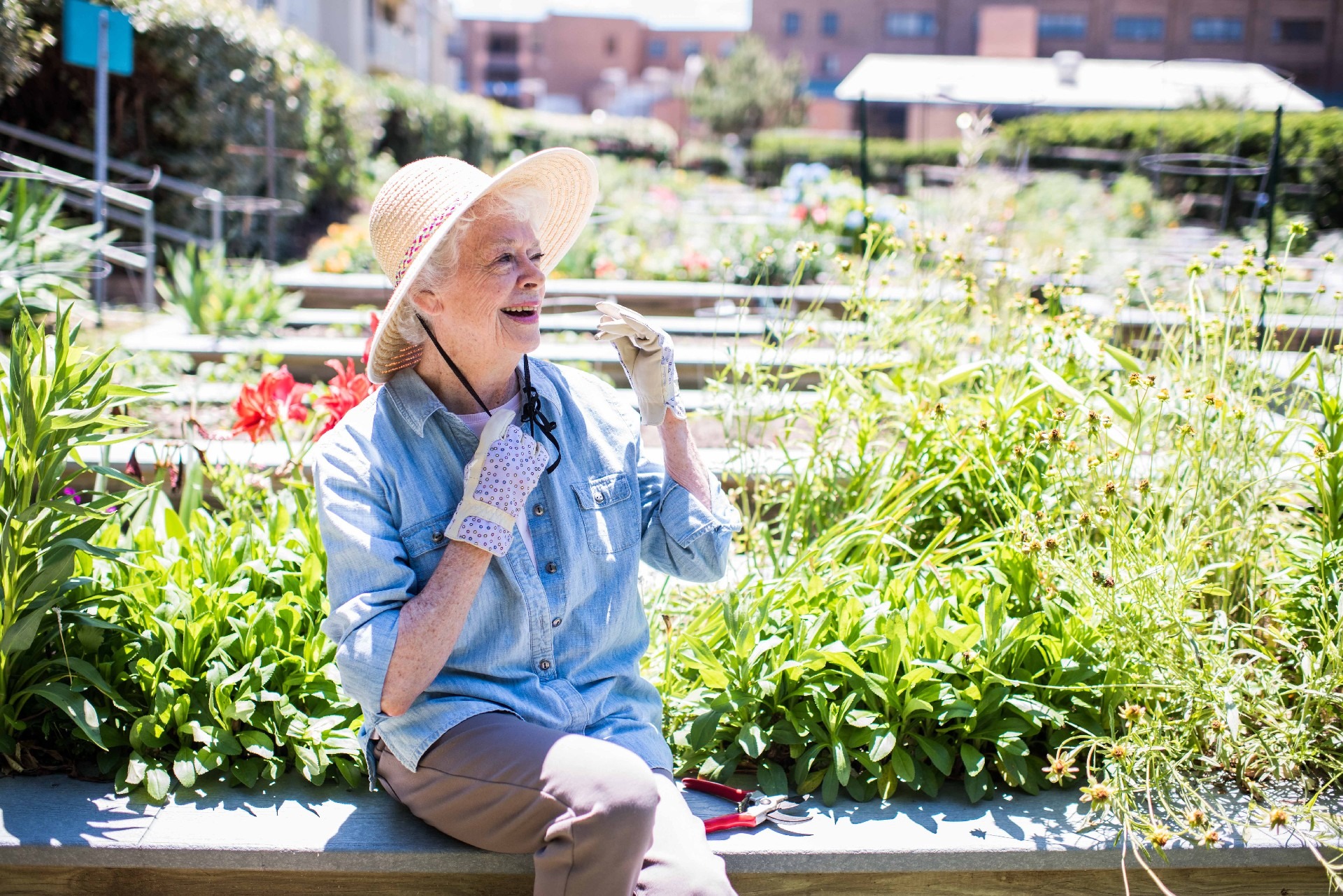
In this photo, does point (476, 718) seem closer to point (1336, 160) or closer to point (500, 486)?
point (500, 486)

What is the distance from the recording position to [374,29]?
3148 cm

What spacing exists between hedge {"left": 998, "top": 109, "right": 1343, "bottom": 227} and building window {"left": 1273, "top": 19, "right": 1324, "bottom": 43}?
34.6 metres

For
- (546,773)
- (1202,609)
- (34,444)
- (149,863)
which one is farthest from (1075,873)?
(34,444)

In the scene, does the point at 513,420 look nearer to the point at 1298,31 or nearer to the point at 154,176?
the point at 154,176

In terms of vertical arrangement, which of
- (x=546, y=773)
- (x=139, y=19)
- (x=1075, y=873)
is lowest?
(x=1075, y=873)

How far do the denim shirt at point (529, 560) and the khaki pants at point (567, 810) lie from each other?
0.08 metres

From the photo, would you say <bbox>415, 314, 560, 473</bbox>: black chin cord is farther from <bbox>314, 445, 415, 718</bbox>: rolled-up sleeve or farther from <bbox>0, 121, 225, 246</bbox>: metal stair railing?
<bbox>0, 121, 225, 246</bbox>: metal stair railing

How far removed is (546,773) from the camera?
5.76 feet

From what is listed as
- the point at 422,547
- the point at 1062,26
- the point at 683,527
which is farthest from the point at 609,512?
the point at 1062,26

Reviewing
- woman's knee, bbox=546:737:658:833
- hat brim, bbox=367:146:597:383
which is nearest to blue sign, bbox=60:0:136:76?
hat brim, bbox=367:146:597:383

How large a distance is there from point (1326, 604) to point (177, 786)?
2400 mm

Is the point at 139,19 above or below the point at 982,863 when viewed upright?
above

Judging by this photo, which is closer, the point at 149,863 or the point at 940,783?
the point at 149,863

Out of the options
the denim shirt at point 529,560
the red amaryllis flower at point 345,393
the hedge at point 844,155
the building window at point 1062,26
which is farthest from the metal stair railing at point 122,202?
the building window at point 1062,26
